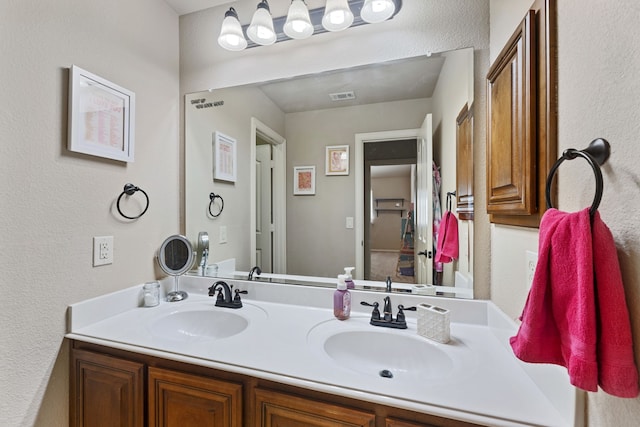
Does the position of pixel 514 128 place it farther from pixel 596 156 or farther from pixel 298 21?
pixel 298 21

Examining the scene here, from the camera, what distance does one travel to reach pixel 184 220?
1656 millimetres

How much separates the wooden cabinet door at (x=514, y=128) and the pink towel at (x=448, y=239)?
239 millimetres

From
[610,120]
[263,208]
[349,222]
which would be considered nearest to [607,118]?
[610,120]

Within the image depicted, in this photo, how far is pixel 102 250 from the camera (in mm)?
1223

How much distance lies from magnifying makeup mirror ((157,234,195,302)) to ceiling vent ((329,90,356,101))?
115 cm

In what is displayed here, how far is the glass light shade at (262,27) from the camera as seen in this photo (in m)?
1.34

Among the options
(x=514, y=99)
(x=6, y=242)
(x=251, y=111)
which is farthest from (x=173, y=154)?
(x=514, y=99)

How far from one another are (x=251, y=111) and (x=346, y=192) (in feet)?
2.37

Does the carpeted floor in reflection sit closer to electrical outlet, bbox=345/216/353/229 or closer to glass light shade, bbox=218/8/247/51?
electrical outlet, bbox=345/216/353/229

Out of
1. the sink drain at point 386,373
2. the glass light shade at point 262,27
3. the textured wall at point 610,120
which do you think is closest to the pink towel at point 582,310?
the textured wall at point 610,120

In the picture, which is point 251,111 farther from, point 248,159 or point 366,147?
point 366,147

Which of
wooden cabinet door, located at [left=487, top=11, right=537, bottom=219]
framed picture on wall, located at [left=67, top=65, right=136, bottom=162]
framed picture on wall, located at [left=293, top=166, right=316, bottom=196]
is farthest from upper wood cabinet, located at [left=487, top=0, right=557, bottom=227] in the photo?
framed picture on wall, located at [left=67, top=65, right=136, bottom=162]

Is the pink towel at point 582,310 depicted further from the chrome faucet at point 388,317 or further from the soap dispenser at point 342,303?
→ the soap dispenser at point 342,303

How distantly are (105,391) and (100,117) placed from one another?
1.11 meters
